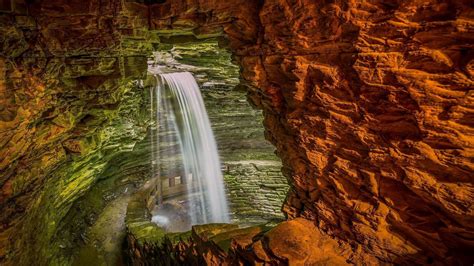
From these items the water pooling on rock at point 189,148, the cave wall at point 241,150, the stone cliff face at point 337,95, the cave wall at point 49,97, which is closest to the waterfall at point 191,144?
the water pooling on rock at point 189,148

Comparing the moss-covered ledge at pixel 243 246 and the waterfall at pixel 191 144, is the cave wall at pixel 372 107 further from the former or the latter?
the waterfall at pixel 191 144

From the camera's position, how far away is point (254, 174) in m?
16.5

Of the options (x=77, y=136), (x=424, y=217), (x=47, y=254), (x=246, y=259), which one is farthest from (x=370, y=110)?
(x=47, y=254)

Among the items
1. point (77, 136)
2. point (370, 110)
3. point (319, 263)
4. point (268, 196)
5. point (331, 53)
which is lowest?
point (268, 196)

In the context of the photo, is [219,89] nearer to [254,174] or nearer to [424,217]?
[254,174]

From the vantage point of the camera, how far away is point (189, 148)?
16031 millimetres

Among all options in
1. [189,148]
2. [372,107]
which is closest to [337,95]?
[372,107]

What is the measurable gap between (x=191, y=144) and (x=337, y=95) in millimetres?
12057

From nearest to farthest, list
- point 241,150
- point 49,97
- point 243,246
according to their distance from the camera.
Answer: point 243,246 < point 49,97 < point 241,150

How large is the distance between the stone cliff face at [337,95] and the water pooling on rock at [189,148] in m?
6.06

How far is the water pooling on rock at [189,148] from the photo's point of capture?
43.2ft

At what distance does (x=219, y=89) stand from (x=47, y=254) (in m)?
9.11

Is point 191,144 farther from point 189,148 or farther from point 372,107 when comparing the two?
point 372,107

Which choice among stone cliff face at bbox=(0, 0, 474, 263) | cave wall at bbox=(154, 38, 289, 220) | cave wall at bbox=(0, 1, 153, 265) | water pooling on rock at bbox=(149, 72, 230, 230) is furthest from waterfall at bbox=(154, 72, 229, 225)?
stone cliff face at bbox=(0, 0, 474, 263)
